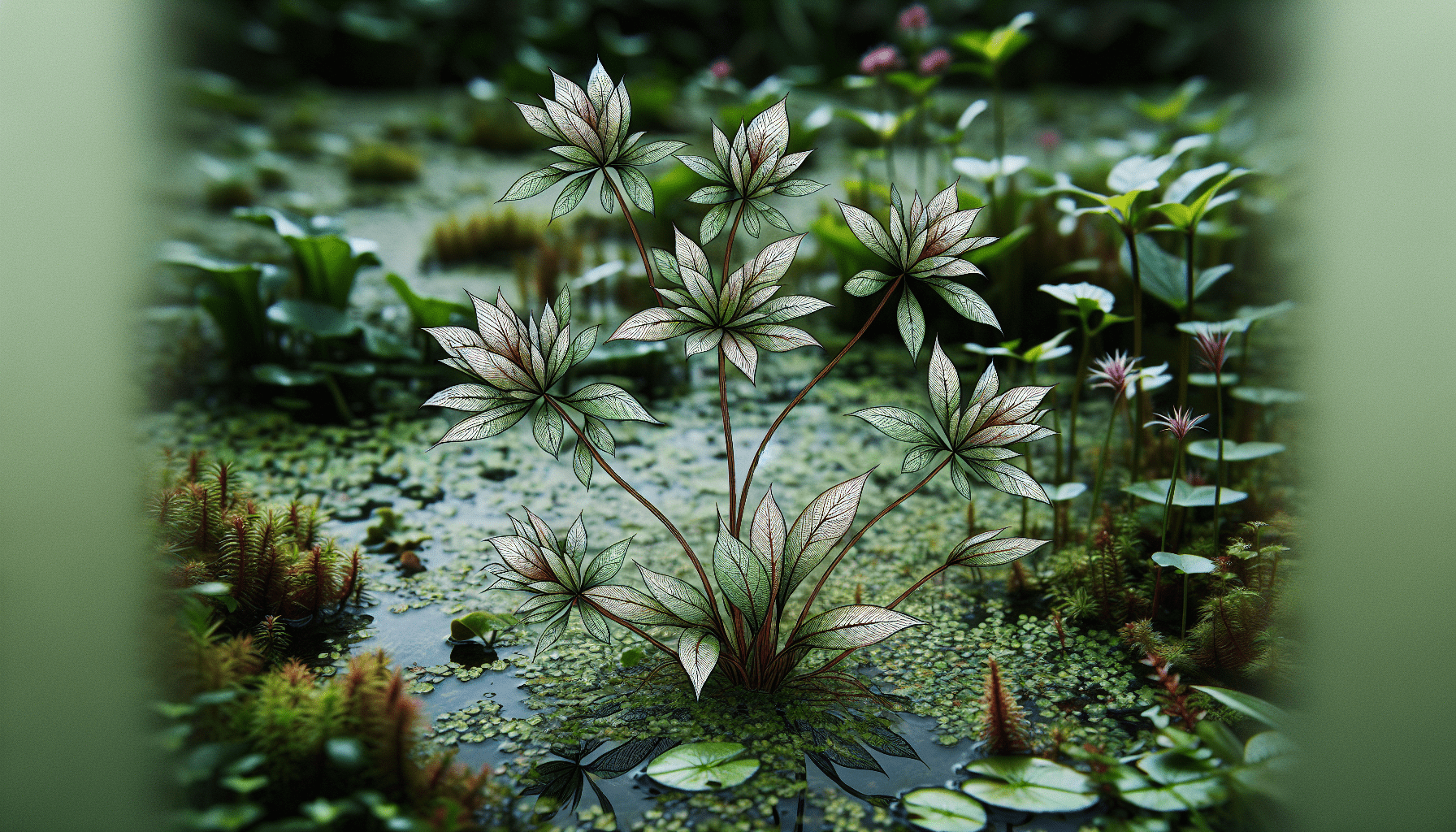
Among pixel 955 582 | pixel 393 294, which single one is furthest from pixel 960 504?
pixel 393 294

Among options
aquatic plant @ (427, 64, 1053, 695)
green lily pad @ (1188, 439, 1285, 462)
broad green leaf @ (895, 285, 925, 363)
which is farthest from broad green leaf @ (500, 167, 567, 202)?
green lily pad @ (1188, 439, 1285, 462)

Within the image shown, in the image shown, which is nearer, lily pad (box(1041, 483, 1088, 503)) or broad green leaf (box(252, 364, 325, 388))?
lily pad (box(1041, 483, 1088, 503))

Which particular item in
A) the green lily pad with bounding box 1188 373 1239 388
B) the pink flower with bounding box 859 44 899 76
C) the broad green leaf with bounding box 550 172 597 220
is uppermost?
the pink flower with bounding box 859 44 899 76

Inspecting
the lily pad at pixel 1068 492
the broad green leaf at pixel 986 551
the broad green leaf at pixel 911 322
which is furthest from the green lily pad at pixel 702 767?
the lily pad at pixel 1068 492

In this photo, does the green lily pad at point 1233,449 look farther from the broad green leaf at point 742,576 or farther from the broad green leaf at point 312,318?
the broad green leaf at point 312,318

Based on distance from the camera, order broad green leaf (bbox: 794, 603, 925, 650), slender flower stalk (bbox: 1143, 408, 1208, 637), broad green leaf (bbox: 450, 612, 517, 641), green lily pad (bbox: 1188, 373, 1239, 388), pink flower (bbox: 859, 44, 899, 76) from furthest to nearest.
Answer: pink flower (bbox: 859, 44, 899, 76) < green lily pad (bbox: 1188, 373, 1239, 388) < broad green leaf (bbox: 450, 612, 517, 641) < slender flower stalk (bbox: 1143, 408, 1208, 637) < broad green leaf (bbox: 794, 603, 925, 650)

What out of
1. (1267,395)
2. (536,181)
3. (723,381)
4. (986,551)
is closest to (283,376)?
(536,181)

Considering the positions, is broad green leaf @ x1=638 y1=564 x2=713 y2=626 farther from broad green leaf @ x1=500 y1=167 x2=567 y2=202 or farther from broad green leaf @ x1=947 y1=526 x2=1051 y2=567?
broad green leaf @ x1=500 y1=167 x2=567 y2=202
